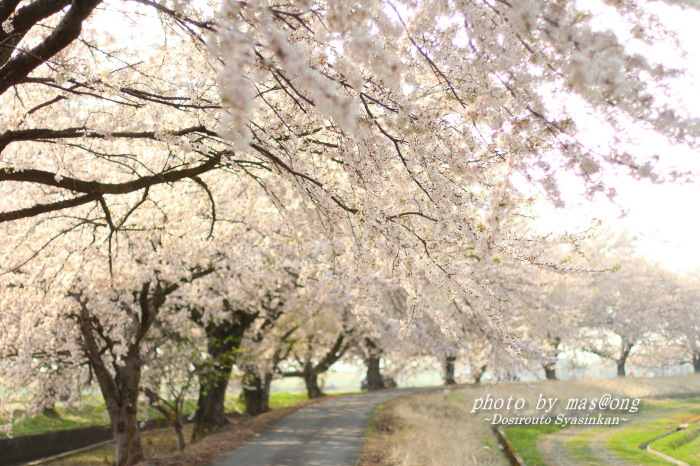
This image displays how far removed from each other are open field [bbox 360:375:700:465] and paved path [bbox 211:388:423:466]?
1.72ft

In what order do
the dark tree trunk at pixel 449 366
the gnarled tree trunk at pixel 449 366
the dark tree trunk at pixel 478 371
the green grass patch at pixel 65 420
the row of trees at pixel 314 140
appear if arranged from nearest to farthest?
the row of trees at pixel 314 140, the dark tree trunk at pixel 478 371, the green grass patch at pixel 65 420, the dark tree trunk at pixel 449 366, the gnarled tree trunk at pixel 449 366

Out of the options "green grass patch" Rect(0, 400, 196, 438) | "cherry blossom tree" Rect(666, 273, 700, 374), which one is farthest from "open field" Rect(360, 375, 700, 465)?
"cherry blossom tree" Rect(666, 273, 700, 374)

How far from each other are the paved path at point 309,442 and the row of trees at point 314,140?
281 cm

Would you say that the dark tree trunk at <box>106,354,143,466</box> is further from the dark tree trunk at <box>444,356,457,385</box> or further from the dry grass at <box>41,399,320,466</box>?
the dark tree trunk at <box>444,356,457,385</box>

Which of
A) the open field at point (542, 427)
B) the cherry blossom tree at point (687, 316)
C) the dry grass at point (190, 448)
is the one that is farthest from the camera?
the cherry blossom tree at point (687, 316)

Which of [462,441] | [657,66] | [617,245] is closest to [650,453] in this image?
[462,441]

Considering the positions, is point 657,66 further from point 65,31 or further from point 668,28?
point 65,31

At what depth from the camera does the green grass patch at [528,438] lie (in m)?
12.9

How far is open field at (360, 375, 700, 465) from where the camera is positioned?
11.9m

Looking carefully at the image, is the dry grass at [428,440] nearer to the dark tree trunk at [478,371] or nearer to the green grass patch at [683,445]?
the dark tree trunk at [478,371]

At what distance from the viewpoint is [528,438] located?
638 inches

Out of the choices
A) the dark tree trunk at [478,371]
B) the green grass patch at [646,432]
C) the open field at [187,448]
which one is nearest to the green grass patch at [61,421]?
the open field at [187,448]

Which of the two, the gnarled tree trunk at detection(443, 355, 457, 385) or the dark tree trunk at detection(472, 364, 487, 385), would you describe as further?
the gnarled tree trunk at detection(443, 355, 457, 385)

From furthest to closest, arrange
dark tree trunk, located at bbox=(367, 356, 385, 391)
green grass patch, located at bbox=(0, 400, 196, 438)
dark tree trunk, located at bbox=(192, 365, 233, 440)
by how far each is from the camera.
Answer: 1. dark tree trunk, located at bbox=(367, 356, 385, 391)
2. green grass patch, located at bbox=(0, 400, 196, 438)
3. dark tree trunk, located at bbox=(192, 365, 233, 440)
